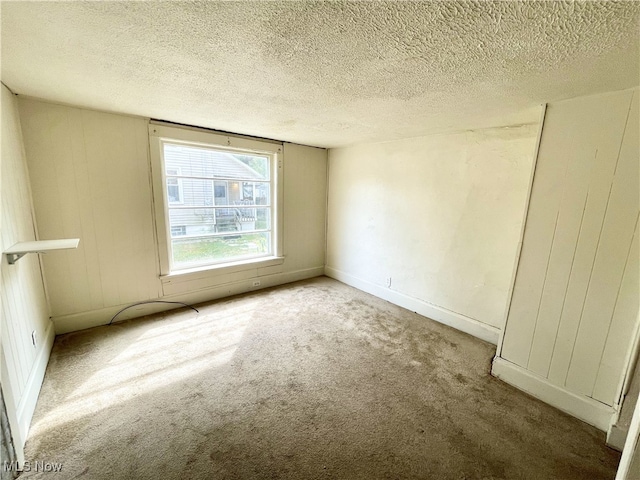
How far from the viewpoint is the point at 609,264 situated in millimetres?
1587

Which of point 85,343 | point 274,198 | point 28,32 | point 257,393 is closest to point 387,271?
point 274,198

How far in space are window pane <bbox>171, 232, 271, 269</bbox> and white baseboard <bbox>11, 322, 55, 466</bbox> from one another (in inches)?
50.9

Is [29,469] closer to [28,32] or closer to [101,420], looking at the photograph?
[101,420]

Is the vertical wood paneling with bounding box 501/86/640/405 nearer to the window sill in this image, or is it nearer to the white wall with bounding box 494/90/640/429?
the white wall with bounding box 494/90/640/429

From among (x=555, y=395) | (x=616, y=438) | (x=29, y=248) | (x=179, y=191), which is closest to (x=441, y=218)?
(x=555, y=395)

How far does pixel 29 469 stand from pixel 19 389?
1.51 feet

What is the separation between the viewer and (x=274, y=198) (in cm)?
378

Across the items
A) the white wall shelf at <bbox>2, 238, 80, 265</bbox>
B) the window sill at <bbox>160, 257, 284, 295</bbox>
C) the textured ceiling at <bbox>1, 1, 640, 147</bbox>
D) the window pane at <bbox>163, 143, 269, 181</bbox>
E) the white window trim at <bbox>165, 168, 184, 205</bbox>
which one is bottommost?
the window sill at <bbox>160, 257, 284, 295</bbox>

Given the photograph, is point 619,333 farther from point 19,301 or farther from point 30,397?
point 19,301

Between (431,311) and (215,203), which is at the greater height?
(215,203)

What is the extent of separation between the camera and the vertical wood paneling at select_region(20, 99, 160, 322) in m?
2.26

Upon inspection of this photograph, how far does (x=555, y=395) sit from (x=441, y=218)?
68.7 inches
